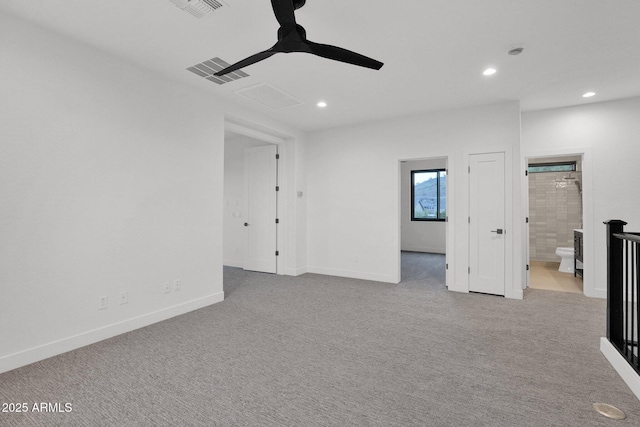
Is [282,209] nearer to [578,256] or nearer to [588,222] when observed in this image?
[588,222]

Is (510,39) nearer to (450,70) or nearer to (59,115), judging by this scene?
(450,70)

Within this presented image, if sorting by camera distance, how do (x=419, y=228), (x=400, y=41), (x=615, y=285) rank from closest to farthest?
(x=615, y=285)
(x=400, y=41)
(x=419, y=228)

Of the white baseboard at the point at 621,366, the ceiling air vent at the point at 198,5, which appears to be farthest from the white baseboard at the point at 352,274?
the ceiling air vent at the point at 198,5

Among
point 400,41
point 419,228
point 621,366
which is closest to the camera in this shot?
point 621,366

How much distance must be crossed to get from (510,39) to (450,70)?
0.69 metres

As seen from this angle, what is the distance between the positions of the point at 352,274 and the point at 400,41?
3.94 metres

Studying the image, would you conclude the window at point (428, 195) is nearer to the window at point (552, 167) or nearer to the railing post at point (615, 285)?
the window at point (552, 167)

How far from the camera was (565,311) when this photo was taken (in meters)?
3.79

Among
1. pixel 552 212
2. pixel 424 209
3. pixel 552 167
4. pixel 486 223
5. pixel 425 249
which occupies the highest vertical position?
pixel 552 167

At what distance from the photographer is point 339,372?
2.37m

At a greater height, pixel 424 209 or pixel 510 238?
pixel 424 209

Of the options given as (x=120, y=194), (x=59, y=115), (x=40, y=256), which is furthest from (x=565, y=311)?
(x=59, y=115)

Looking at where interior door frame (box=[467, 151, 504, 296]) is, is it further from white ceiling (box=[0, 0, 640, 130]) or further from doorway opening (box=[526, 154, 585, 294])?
doorway opening (box=[526, 154, 585, 294])

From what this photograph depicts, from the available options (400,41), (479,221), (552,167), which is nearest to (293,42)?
(400,41)
